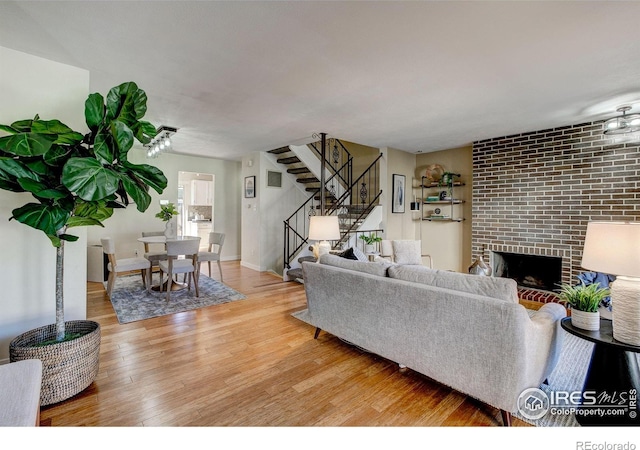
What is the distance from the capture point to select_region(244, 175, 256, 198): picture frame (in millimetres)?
6160

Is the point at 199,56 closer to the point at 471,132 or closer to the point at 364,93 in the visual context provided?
the point at 364,93

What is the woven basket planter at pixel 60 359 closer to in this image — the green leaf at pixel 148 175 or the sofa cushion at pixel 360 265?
the green leaf at pixel 148 175

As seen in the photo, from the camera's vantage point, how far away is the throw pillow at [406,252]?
4332mm

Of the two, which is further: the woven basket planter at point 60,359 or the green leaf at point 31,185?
the woven basket planter at point 60,359

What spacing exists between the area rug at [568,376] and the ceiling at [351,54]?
2.05m

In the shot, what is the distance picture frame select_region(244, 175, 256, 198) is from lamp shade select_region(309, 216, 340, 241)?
2998mm

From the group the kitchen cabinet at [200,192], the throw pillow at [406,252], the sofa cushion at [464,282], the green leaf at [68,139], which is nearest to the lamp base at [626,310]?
the sofa cushion at [464,282]

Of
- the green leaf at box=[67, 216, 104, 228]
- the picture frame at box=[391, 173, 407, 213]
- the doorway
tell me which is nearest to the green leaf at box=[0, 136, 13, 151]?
the green leaf at box=[67, 216, 104, 228]

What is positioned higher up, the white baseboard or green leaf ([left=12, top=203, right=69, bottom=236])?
green leaf ([left=12, top=203, right=69, bottom=236])

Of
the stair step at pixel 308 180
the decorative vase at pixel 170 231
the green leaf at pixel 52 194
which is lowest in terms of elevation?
the decorative vase at pixel 170 231

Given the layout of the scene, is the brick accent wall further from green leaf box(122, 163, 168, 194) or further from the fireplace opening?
green leaf box(122, 163, 168, 194)

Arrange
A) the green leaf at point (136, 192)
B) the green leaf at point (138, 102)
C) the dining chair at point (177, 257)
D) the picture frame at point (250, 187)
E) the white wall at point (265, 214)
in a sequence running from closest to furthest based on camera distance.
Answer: the green leaf at point (136, 192) → the green leaf at point (138, 102) → the dining chair at point (177, 257) → the white wall at point (265, 214) → the picture frame at point (250, 187)

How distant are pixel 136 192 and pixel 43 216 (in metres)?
0.51
